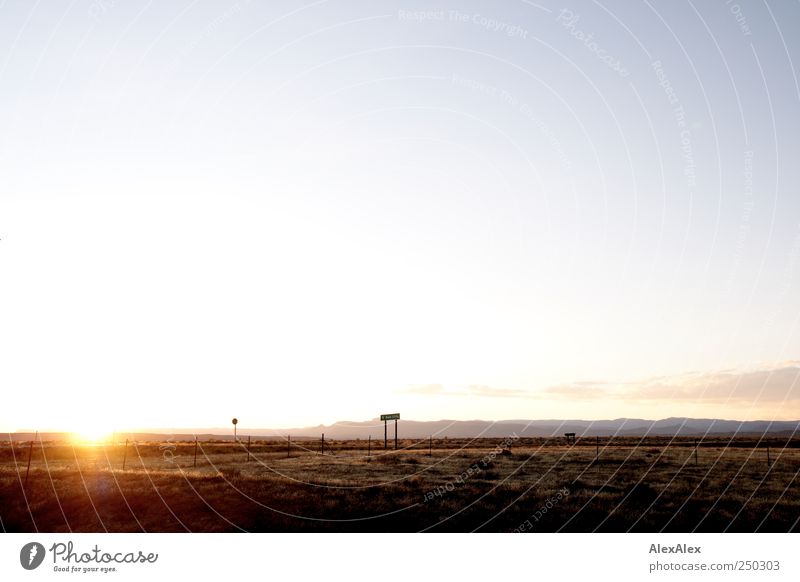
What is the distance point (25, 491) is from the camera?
23.4m

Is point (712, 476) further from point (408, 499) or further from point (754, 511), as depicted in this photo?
point (408, 499)

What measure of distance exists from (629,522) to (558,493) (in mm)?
5324

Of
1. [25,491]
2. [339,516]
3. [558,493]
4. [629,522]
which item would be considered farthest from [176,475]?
[629,522]

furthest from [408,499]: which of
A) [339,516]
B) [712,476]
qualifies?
[712,476]

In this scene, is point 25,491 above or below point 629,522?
above

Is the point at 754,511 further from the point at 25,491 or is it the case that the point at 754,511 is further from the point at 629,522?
the point at 25,491

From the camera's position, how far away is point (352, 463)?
4866 cm

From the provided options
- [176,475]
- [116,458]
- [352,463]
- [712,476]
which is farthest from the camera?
[116,458]

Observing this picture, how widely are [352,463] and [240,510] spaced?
89.5 feet

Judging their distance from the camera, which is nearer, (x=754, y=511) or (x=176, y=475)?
(x=754, y=511)

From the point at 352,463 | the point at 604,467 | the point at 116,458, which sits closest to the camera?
the point at 604,467
